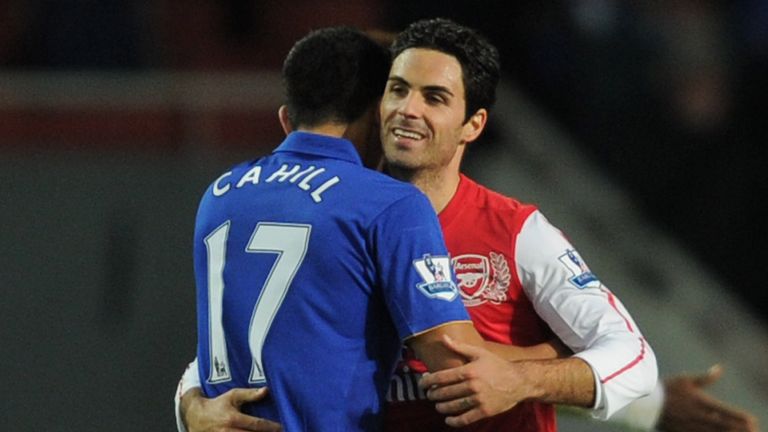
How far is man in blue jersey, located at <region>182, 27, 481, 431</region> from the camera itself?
11.6 feet

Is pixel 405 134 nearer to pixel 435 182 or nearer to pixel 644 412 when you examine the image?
pixel 435 182

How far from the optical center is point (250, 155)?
7.88m

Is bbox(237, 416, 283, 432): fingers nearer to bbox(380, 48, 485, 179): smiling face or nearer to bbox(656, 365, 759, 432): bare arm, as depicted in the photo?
bbox(380, 48, 485, 179): smiling face

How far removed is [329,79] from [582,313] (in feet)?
2.88

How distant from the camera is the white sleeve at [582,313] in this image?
3.79 meters

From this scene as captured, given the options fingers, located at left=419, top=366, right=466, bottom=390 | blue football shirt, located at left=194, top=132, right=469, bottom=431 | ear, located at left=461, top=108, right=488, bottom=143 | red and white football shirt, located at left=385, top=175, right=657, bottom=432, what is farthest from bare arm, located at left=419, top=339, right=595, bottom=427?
ear, located at left=461, top=108, right=488, bottom=143

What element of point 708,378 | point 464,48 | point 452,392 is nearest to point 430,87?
point 464,48

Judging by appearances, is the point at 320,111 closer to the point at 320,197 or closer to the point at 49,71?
the point at 320,197

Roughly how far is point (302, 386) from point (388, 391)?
1.11ft

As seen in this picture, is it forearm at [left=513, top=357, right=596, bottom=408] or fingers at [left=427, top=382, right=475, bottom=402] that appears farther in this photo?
forearm at [left=513, top=357, right=596, bottom=408]

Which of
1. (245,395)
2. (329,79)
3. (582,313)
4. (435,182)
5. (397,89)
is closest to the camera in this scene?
(245,395)

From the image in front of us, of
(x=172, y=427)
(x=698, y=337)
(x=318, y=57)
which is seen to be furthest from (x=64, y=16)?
(x=318, y=57)

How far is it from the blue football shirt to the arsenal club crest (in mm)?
367

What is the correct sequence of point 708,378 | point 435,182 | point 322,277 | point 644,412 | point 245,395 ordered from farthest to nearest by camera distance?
point 708,378, point 644,412, point 435,182, point 245,395, point 322,277
